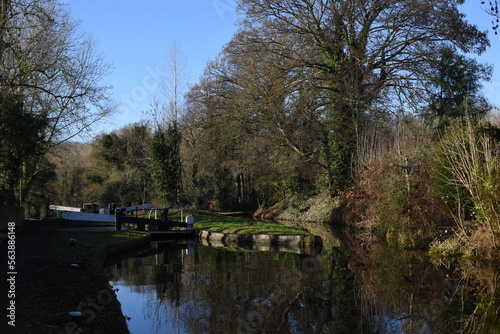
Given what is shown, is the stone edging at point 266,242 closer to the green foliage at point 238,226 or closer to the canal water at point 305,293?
the green foliage at point 238,226

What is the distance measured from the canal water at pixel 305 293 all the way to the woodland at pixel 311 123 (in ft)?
7.93

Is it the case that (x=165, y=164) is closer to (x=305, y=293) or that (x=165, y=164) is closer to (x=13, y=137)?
(x=13, y=137)

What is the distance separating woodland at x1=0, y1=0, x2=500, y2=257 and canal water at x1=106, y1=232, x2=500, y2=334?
2417 millimetres

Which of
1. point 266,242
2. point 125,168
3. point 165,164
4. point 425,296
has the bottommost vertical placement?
point 425,296

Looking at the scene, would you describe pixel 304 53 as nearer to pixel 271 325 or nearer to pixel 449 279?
pixel 449 279

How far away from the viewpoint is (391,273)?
12.4m

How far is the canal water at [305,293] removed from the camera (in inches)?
307

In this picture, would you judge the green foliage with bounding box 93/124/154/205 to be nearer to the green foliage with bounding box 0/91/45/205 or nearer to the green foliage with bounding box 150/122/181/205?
the green foliage with bounding box 150/122/181/205

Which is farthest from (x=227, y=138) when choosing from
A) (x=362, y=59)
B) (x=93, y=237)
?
(x=93, y=237)

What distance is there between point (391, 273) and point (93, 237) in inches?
384

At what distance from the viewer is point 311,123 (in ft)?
88.7

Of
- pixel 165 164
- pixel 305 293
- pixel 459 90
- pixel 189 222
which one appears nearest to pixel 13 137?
pixel 189 222

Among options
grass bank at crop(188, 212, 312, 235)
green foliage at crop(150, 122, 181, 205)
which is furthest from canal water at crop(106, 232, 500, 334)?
green foliage at crop(150, 122, 181, 205)

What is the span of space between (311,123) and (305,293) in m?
17.9
